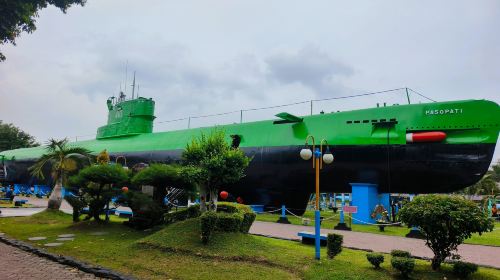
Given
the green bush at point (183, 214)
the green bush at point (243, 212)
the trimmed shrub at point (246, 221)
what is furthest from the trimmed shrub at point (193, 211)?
the trimmed shrub at point (246, 221)

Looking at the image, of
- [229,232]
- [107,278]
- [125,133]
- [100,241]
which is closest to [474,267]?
[229,232]

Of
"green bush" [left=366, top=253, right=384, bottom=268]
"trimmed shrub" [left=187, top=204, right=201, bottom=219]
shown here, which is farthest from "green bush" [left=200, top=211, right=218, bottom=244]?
"green bush" [left=366, top=253, right=384, bottom=268]

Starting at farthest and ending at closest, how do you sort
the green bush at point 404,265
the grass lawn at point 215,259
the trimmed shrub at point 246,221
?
the trimmed shrub at point 246,221 → the grass lawn at point 215,259 → the green bush at point 404,265

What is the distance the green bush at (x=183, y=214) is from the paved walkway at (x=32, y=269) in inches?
175

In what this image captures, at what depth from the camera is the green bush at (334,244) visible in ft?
29.2

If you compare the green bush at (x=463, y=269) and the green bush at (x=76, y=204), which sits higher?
the green bush at (x=76, y=204)

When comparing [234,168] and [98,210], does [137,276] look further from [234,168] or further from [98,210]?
[98,210]

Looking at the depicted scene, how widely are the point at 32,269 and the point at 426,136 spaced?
14.9 meters

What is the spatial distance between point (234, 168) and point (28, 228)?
8470 millimetres

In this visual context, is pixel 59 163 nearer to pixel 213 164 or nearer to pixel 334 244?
pixel 213 164

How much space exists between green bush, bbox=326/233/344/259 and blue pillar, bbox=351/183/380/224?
10.0m

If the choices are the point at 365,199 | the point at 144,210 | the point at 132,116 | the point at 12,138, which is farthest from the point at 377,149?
the point at 12,138

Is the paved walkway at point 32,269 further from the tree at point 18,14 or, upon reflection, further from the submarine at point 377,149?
the submarine at point 377,149

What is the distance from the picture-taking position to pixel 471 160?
53.9ft
